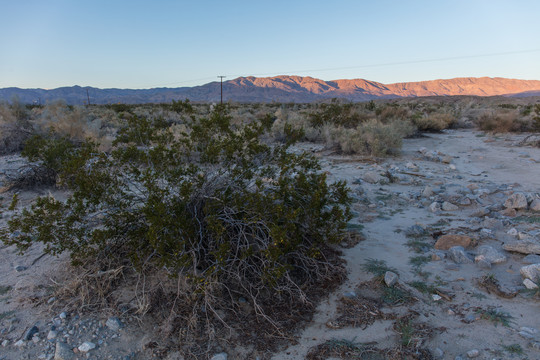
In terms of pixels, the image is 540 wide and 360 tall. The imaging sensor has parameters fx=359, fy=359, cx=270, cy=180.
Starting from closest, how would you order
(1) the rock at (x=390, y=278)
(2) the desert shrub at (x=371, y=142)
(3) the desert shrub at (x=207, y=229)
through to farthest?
1. (3) the desert shrub at (x=207, y=229)
2. (1) the rock at (x=390, y=278)
3. (2) the desert shrub at (x=371, y=142)

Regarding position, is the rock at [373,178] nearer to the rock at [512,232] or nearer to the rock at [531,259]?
the rock at [512,232]

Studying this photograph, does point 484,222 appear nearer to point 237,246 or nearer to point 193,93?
point 237,246

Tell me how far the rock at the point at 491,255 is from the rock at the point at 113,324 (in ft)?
11.6

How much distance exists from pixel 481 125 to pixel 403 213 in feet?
45.7

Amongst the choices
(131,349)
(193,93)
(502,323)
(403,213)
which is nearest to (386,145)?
(403,213)

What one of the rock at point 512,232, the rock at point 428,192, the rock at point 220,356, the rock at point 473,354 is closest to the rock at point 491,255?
the rock at point 512,232

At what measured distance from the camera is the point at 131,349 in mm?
2625

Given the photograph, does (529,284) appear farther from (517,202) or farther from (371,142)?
(371,142)

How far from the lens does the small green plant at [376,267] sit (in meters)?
3.63

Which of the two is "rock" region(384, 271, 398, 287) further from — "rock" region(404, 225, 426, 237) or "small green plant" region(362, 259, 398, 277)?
"rock" region(404, 225, 426, 237)

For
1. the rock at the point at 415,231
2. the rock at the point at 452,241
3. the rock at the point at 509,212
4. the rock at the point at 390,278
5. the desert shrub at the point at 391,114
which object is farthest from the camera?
the desert shrub at the point at 391,114

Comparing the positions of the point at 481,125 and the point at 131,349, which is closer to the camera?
the point at 131,349

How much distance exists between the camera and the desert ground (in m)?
2.61

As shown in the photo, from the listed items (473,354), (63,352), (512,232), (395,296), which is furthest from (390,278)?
(63,352)
